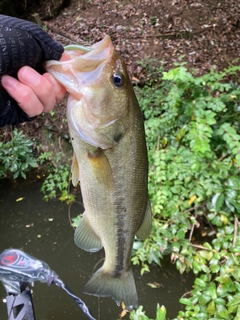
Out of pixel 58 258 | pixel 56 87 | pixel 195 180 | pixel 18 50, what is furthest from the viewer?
pixel 58 258

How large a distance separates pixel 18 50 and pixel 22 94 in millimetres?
154

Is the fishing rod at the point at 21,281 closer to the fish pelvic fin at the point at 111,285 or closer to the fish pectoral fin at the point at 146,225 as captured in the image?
the fish pelvic fin at the point at 111,285

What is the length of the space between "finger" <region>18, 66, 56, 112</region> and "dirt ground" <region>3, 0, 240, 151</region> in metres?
3.81

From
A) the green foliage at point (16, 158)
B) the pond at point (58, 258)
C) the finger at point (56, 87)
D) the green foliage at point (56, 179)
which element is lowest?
the pond at point (58, 258)

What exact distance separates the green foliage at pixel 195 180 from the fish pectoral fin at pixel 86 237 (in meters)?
1.40

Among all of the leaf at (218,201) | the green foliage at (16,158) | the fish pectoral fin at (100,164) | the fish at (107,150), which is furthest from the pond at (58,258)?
the fish pectoral fin at (100,164)

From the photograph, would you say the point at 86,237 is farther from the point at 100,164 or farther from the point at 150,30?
the point at 150,30

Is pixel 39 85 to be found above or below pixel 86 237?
above

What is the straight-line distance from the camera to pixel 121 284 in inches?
70.6

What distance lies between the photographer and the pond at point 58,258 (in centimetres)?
348

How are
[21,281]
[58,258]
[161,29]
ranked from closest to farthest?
[21,281]
[58,258]
[161,29]

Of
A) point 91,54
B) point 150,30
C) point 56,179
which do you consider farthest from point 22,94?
point 150,30

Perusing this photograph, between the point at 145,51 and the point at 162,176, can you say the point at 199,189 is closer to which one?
the point at 162,176

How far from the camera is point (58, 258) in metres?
4.05
